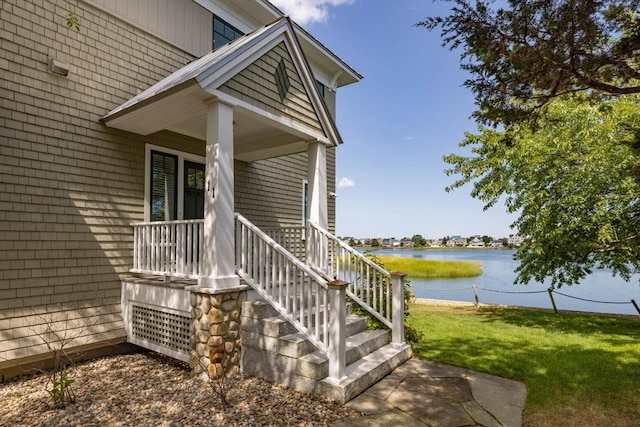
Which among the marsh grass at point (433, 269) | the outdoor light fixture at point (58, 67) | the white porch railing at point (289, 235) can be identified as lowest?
the marsh grass at point (433, 269)

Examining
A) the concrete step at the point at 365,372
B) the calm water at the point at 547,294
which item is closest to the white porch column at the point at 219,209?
the concrete step at the point at 365,372

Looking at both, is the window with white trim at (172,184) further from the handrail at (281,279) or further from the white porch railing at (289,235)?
the handrail at (281,279)

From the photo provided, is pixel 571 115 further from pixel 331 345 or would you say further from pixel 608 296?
pixel 608 296

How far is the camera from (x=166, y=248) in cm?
528

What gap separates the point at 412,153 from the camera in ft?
76.9

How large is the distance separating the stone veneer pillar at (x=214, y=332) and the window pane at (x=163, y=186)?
2.45 m

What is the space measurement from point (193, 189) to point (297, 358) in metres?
4.27

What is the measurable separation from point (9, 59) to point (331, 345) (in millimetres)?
5681

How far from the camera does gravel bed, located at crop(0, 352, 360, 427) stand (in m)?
3.47

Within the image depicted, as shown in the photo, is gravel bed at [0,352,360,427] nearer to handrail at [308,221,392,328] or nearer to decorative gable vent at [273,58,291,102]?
handrail at [308,221,392,328]

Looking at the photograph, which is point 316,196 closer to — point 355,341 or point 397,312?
point 397,312

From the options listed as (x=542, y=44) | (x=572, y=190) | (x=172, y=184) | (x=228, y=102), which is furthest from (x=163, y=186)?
(x=572, y=190)

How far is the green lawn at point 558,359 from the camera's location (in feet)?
12.1

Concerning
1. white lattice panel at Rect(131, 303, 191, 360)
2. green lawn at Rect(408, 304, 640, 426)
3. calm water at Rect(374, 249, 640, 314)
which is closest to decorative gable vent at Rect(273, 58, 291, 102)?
white lattice panel at Rect(131, 303, 191, 360)
